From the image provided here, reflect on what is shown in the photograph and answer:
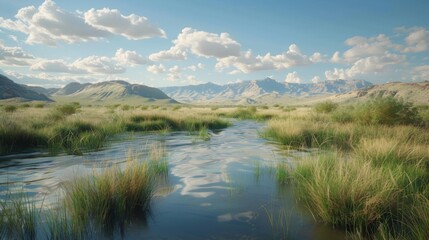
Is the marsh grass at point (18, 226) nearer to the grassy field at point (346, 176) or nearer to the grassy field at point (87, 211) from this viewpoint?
the grassy field at point (87, 211)

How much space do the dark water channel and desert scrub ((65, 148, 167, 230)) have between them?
0.30 m

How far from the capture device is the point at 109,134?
48.8ft

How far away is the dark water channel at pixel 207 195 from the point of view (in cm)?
438

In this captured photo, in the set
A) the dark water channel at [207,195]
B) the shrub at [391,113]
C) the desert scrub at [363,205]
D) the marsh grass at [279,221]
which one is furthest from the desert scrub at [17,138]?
the shrub at [391,113]

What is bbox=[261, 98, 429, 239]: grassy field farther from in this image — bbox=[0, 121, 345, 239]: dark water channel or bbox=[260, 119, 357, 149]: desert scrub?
bbox=[260, 119, 357, 149]: desert scrub

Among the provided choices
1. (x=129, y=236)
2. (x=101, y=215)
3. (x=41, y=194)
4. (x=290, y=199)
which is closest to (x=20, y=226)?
(x=101, y=215)

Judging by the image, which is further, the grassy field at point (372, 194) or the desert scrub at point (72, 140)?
the desert scrub at point (72, 140)

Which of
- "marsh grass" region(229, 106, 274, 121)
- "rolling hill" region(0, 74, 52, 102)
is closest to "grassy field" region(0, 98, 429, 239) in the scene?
"marsh grass" region(229, 106, 274, 121)

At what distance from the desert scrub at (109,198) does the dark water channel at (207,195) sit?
305mm

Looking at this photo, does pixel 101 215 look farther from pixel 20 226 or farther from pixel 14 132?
pixel 14 132

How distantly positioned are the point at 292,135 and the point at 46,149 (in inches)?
432

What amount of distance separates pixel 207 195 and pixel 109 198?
2.29 m

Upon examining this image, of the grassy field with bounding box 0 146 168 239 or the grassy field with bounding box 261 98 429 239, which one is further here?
the grassy field with bounding box 261 98 429 239

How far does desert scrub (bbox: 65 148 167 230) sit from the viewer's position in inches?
169
